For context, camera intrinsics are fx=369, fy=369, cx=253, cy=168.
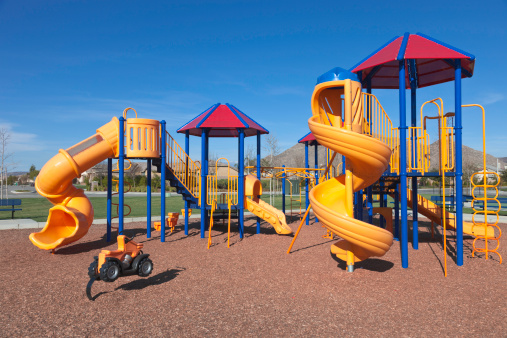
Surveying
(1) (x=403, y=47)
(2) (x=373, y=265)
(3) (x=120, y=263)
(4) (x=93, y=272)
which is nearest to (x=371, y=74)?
(1) (x=403, y=47)

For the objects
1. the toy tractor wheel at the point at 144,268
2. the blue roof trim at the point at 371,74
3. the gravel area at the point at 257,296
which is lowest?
the gravel area at the point at 257,296

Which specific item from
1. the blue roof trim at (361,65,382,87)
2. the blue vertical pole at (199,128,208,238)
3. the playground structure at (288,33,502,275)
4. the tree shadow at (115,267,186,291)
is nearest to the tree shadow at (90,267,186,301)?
the tree shadow at (115,267,186,291)

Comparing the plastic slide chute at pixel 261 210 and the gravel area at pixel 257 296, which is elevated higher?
the plastic slide chute at pixel 261 210

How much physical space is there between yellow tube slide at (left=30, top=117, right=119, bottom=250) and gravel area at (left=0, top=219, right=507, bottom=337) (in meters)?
0.55

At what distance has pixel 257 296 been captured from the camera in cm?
641

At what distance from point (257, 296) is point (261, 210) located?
6.02 m

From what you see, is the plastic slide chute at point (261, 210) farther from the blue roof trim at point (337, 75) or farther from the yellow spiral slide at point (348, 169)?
the blue roof trim at point (337, 75)

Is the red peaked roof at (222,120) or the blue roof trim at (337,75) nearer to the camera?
the blue roof trim at (337,75)

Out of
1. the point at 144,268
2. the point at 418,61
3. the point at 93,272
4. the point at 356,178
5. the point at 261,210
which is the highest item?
the point at 418,61

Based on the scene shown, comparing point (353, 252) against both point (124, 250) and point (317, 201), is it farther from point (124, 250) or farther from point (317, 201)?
point (124, 250)

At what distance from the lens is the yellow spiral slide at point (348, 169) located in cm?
723

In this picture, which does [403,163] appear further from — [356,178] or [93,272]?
[93,272]

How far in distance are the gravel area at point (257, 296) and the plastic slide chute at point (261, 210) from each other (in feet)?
6.16

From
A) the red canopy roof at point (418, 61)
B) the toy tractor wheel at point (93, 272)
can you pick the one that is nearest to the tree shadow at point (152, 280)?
the toy tractor wheel at point (93, 272)
